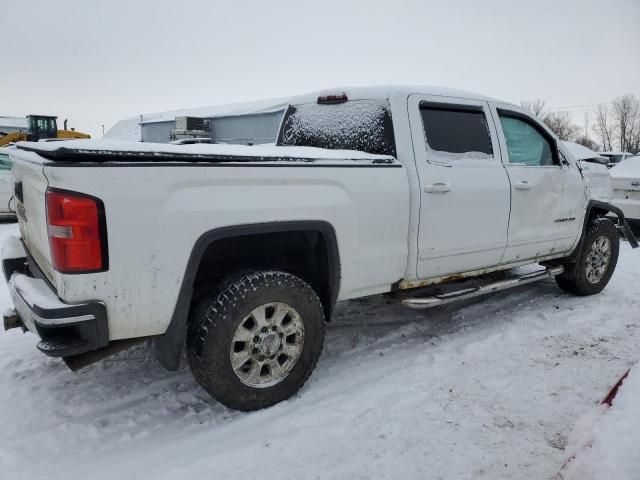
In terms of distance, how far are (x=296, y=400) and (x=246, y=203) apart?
4.21ft

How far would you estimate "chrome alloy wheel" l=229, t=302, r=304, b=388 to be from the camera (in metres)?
2.80

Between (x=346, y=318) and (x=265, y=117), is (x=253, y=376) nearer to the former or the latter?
(x=346, y=318)

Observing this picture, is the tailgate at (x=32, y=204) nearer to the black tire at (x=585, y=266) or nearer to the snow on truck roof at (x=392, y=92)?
the snow on truck roof at (x=392, y=92)

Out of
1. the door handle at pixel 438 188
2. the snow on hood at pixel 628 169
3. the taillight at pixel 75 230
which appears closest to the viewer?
the taillight at pixel 75 230

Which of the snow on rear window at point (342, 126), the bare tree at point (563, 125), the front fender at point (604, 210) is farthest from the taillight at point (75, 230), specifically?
the bare tree at point (563, 125)

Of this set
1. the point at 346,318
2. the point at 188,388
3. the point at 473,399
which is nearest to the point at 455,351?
the point at 473,399

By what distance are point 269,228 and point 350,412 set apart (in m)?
1.20

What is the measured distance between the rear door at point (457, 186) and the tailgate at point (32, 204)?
2307 mm

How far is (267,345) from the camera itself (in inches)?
113

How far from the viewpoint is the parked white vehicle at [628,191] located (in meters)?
8.80

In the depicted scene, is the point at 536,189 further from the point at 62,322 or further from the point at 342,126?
the point at 62,322

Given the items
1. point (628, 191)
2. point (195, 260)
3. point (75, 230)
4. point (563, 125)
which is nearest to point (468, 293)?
point (195, 260)

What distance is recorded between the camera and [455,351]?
3.80 meters

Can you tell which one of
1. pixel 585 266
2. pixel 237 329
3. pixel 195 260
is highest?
pixel 195 260
